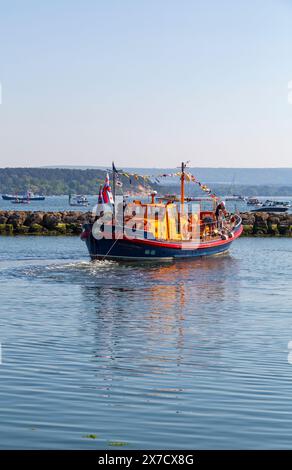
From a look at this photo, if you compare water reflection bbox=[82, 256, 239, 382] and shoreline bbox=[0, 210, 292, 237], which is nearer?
water reflection bbox=[82, 256, 239, 382]

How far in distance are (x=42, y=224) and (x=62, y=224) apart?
5.92 ft

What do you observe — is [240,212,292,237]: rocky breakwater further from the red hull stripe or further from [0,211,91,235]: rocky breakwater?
the red hull stripe

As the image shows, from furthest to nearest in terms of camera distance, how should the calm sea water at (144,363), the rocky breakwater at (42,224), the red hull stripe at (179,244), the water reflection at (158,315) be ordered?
1. the rocky breakwater at (42,224)
2. the red hull stripe at (179,244)
3. the water reflection at (158,315)
4. the calm sea water at (144,363)

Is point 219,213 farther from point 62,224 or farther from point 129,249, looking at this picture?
point 62,224

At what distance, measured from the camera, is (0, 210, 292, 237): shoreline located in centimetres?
8312

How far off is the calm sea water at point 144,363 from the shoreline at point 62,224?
39687 millimetres

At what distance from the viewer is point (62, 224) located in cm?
8450

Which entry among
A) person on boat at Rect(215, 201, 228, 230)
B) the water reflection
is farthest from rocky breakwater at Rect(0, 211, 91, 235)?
the water reflection

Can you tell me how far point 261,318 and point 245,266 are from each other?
78.0 ft

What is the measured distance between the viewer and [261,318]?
29844 millimetres

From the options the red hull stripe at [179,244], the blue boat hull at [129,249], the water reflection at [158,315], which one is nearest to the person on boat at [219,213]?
the red hull stripe at [179,244]

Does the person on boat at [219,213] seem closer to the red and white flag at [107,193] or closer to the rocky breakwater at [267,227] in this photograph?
the red and white flag at [107,193]

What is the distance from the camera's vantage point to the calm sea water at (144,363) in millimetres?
15422

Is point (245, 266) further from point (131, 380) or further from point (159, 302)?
point (131, 380)
